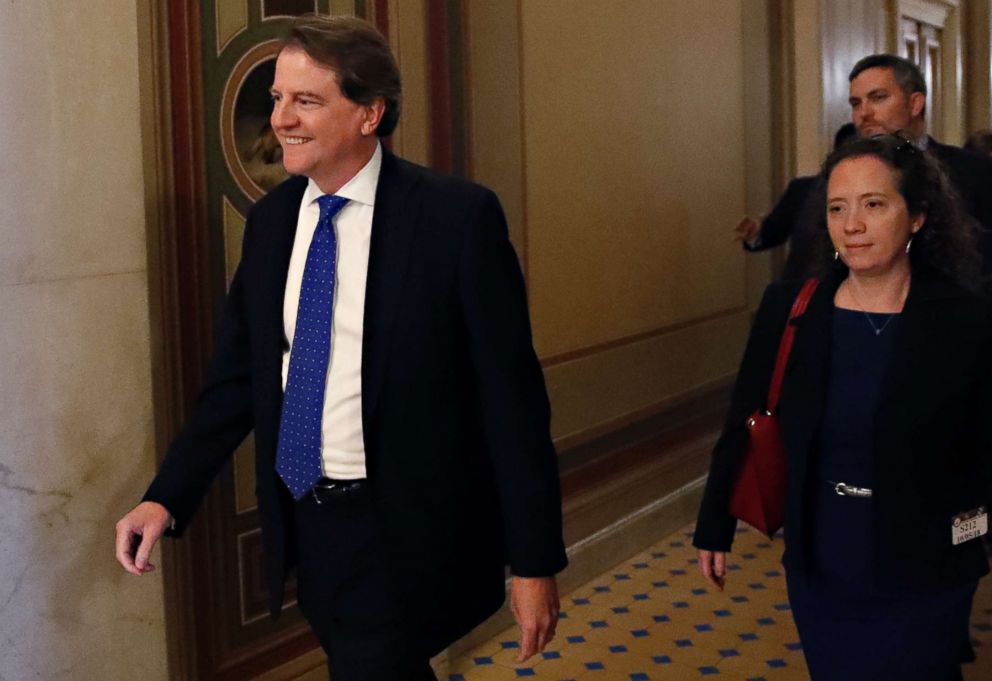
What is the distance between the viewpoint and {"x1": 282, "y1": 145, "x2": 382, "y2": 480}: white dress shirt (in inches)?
95.3

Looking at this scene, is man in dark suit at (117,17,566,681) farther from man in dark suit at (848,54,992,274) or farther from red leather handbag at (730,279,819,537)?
man in dark suit at (848,54,992,274)

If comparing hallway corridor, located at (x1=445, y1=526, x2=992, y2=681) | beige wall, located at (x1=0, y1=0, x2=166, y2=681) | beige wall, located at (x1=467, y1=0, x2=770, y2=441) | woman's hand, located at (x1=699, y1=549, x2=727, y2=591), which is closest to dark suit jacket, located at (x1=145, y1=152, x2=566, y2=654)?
beige wall, located at (x1=0, y1=0, x2=166, y2=681)

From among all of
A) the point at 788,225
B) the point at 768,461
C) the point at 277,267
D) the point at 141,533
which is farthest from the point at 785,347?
Answer: the point at 788,225

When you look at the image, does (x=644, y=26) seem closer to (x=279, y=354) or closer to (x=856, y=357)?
(x=856, y=357)

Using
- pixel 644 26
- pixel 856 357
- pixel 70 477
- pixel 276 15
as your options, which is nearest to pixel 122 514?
pixel 70 477

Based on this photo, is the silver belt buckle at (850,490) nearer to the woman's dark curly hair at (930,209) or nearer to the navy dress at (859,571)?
the navy dress at (859,571)

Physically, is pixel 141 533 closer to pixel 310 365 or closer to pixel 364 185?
pixel 310 365

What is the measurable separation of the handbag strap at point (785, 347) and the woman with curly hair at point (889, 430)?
21 millimetres

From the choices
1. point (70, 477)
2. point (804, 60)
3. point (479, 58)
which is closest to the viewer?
point (70, 477)

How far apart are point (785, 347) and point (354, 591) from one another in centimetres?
111

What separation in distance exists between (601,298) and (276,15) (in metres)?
2.39

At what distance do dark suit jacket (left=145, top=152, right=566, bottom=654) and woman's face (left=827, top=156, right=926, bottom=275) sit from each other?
Result: 0.82 metres

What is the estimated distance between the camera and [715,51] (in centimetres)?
662

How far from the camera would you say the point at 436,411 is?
2410mm
